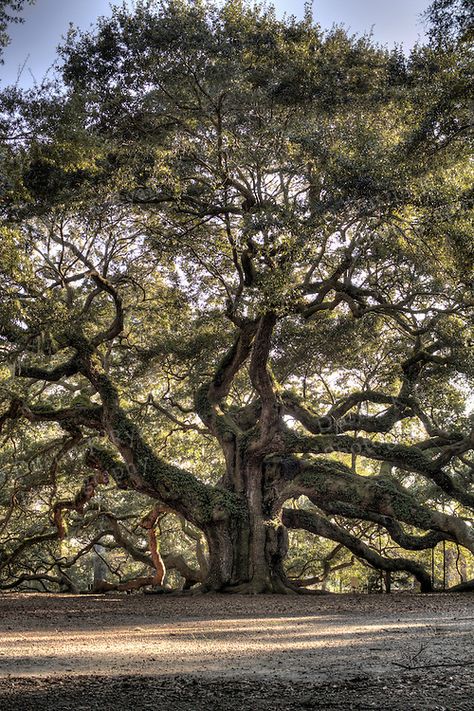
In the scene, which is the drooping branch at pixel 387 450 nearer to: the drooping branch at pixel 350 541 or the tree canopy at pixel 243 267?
the tree canopy at pixel 243 267

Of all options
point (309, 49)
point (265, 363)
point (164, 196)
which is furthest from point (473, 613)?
point (309, 49)

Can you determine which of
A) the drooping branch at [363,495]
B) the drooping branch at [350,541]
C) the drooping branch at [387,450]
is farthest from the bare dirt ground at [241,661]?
the drooping branch at [350,541]

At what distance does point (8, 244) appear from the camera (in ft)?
29.3

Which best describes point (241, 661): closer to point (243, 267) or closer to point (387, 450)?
point (243, 267)

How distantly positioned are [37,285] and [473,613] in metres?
8.68

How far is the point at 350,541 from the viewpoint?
17.0 metres

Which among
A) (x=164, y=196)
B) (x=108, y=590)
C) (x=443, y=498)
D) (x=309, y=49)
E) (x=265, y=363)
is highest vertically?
(x=309, y=49)

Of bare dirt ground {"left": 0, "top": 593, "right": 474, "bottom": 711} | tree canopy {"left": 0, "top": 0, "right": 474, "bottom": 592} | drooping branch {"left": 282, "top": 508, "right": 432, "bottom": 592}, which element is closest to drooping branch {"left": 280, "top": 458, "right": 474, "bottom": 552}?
tree canopy {"left": 0, "top": 0, "right": 474, "bottom": 592}

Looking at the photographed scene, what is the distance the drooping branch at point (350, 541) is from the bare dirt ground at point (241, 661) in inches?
281

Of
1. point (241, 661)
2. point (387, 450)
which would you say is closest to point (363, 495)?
point (387, 450)

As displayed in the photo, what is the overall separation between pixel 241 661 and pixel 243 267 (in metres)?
7.65

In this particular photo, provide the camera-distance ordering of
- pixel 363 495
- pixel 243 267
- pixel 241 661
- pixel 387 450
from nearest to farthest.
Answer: pixel 241 661 < pixel 243 267 < pixel 363 495 < pixel 387 450

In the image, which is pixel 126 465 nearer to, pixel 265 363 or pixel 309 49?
pixel 265 363

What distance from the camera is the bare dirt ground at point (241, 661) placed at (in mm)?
3754
